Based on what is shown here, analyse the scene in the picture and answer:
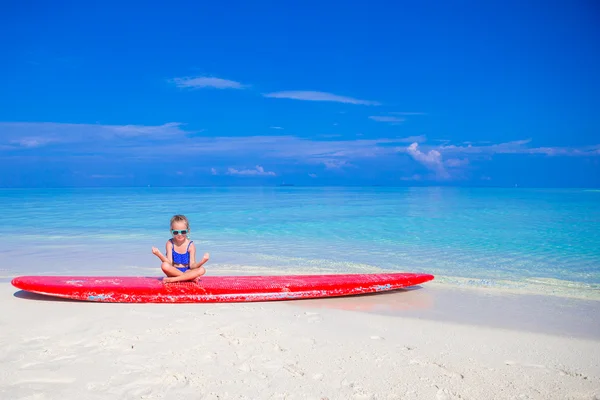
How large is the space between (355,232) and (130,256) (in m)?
6.09

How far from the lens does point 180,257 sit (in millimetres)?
5375

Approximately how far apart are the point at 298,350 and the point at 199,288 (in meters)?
1.90

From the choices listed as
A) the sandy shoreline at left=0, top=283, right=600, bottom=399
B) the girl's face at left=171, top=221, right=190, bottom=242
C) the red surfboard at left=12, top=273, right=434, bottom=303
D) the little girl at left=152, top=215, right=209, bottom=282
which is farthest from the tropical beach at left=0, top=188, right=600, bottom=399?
the girl's face at left=171, top=221, right=190, bottom=242

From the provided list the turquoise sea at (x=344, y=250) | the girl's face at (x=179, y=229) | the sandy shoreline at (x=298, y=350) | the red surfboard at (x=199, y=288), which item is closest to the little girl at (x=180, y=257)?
the girl's face at (x=179, y=229)

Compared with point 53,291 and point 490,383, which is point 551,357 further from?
point 53,291

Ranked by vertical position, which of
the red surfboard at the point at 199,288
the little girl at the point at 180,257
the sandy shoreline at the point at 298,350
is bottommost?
the sandy shoreline at the point at 298,350

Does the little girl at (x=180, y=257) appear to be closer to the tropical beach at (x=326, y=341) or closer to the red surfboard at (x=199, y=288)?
the red surfboard at (x=199, y=288)

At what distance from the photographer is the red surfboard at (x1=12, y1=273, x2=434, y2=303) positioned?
16.4ft

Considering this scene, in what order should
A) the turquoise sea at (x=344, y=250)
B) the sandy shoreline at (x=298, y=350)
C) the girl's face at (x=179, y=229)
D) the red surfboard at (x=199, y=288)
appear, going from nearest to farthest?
the sandy shoreline at (x=298, y=350)
the red surfboard at (x=199, y=288)
the girl's face at (x=179, y=229)
the turquoise sea at (x=344, y=250)

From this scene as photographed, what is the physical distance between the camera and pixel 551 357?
3514 mm

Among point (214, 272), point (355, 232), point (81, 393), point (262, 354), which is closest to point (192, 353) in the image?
point (262, 354)

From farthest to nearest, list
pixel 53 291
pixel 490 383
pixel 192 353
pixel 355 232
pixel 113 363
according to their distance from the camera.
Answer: pixel 355 232 → pixel 53 291 → pixel 192 353 → pixel 113 363 → pixel 490 383

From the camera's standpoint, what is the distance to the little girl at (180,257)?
16.9 ft

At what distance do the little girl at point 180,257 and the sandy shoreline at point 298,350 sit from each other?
0.43m
